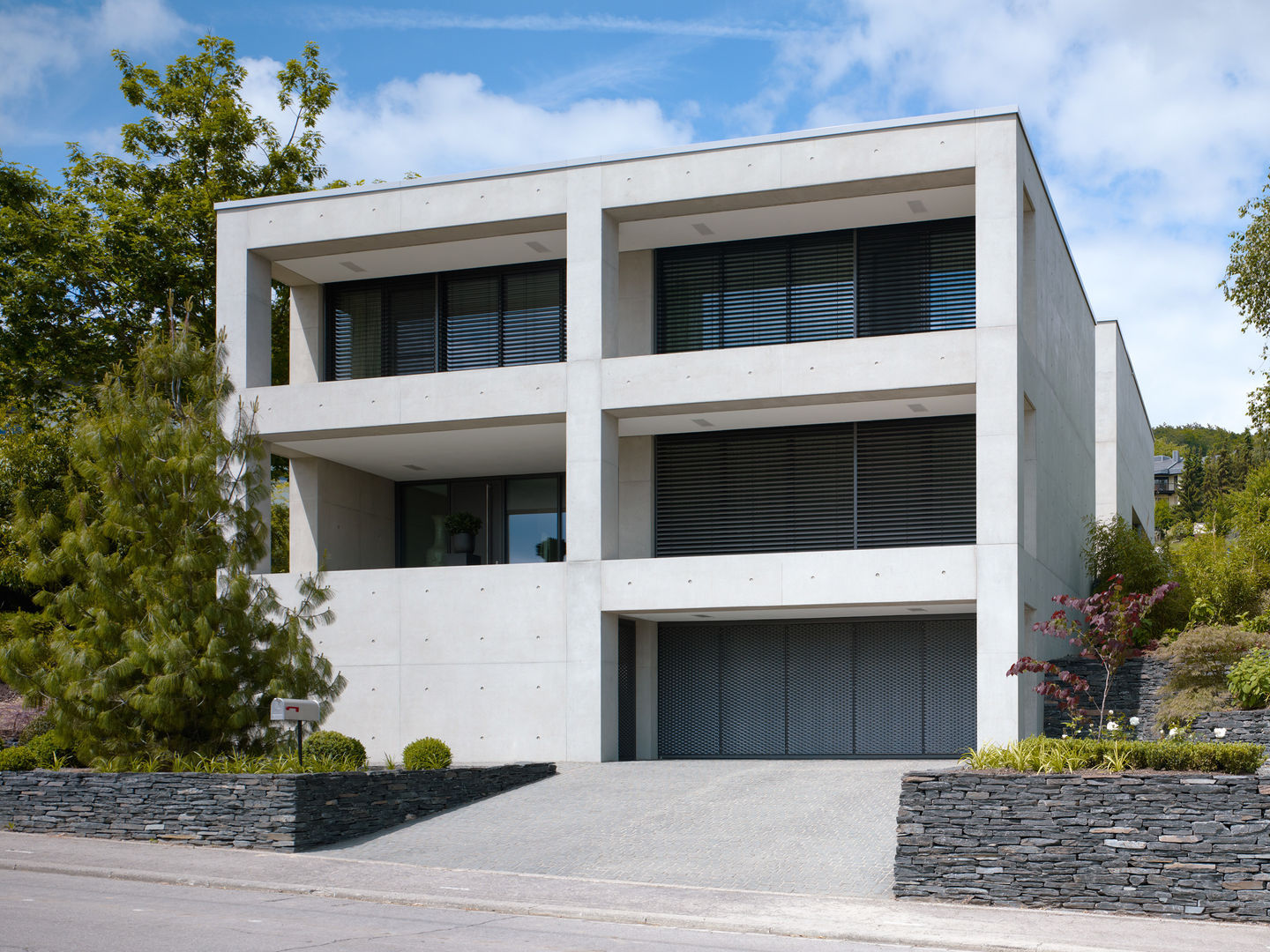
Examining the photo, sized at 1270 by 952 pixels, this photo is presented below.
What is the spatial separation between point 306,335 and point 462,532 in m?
5.65

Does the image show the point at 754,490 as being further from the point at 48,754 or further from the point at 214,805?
the point at 48,754

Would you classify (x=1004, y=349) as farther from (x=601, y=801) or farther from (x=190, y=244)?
(x=190, y=244)

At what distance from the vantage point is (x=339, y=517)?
29094mm

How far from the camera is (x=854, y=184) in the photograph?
76.4ft

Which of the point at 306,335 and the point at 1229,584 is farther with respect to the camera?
the point at 306,335

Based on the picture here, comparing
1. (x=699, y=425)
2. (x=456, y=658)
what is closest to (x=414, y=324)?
(x=699, y=425)

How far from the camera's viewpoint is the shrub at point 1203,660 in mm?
22812

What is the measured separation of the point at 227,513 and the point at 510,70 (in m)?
7.76

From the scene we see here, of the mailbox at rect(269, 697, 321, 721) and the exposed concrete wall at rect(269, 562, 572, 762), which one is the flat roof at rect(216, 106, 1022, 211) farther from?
the mailbox at rect(269, 697, 321, 721)

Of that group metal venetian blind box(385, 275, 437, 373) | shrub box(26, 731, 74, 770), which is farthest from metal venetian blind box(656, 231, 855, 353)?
shrub box(26, 731, 74, 770)

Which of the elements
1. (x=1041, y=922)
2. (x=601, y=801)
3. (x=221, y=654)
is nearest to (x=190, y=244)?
(x=221, y=654)

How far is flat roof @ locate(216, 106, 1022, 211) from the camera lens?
74.6ft

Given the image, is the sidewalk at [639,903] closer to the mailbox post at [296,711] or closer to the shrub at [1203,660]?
the mailbox post at [296,711]

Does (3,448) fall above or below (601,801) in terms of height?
above
